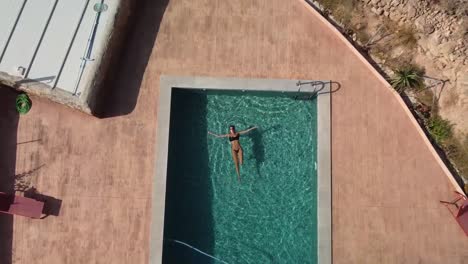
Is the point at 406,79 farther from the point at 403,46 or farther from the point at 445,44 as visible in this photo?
the point at 445,44

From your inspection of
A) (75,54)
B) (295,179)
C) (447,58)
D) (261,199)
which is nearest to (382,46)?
(447,58)

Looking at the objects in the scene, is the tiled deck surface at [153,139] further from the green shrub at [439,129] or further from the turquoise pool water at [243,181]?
the turquoise pool water at [243,181]

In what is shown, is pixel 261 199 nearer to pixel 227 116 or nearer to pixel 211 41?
pixel 227 116

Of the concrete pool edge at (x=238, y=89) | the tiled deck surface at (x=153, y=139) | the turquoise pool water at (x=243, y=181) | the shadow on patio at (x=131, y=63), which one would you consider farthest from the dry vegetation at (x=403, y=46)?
the shadow on patio at (x=131, y=63)

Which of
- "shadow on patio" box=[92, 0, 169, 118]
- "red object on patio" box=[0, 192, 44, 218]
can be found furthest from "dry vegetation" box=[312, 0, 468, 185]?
Result: "red object on patio" box=[0, 192, 44, 218]

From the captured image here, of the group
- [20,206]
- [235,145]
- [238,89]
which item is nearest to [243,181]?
[235,145]

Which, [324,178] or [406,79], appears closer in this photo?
[324,178]

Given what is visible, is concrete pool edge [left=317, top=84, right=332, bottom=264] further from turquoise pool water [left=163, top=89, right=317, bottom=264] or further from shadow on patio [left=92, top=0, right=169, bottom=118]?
shadow on patio [left=92, top=0, right=169, bottom=118]
